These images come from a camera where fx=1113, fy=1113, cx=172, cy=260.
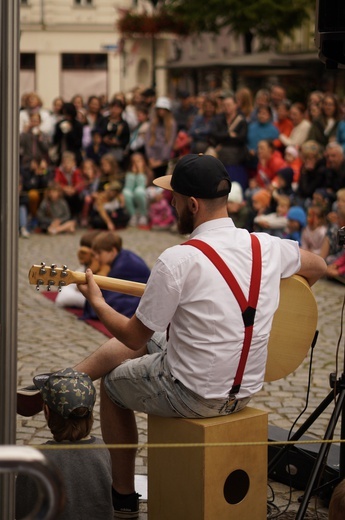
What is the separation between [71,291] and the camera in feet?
34.4

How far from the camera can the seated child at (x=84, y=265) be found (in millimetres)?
9219

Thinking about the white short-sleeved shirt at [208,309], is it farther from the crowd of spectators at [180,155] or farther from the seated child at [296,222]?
the seated child at [296,222]

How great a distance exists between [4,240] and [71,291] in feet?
22.5

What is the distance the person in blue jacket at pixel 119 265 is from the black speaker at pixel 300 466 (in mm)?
3462

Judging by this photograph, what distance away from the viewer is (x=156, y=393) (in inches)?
178

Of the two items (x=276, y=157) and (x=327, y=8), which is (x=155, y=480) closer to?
(x=327, y=8)

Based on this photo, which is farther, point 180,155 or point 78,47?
point 78,47

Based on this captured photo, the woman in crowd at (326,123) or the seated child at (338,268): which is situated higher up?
the woman in crowd at (326,123)

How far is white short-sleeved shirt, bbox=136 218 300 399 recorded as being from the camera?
4.24 m

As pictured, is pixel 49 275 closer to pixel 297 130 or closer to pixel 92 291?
pixel 92 291

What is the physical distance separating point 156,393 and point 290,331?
2.43 ft

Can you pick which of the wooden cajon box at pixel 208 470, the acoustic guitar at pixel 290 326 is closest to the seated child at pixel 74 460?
the wooden cajon box at pixel 208 470

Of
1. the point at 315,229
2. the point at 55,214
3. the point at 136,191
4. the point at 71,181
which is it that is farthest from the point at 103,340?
the point at 71,181

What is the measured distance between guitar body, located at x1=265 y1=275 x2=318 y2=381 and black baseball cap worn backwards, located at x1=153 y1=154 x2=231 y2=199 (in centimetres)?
68
